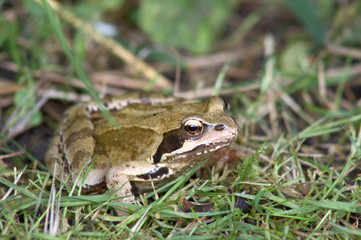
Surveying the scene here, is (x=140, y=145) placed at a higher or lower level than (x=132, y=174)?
higher

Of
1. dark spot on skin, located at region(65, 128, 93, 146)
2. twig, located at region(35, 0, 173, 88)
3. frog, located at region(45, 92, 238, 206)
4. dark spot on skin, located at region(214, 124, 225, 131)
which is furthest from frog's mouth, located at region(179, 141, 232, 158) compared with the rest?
twig, located at region(35, 0, 173, 88)

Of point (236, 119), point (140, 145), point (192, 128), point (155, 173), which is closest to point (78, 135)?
point (140, 145)

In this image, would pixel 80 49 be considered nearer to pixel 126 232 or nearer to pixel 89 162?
pixel 89 162

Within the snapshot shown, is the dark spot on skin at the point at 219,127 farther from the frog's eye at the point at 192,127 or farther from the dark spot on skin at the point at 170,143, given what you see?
the dark spot on skin at the point at 170,143

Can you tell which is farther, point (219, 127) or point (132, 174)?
point (132, 174)

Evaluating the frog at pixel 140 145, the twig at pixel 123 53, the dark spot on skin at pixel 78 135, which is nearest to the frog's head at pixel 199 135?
the frog at pixel 140 145

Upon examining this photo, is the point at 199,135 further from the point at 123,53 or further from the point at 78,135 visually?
the point at 123,53
